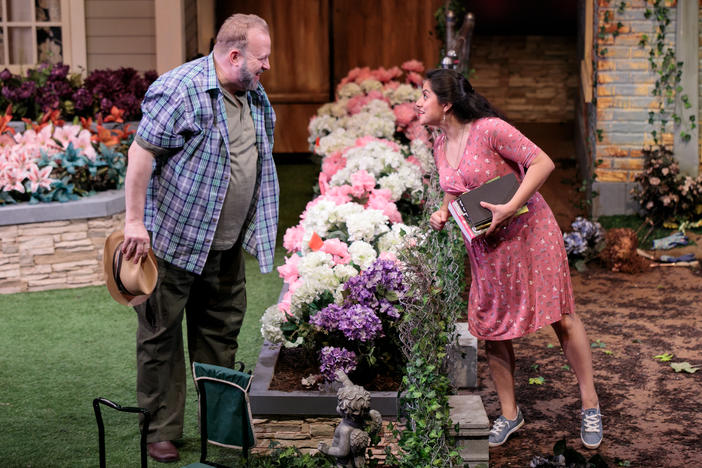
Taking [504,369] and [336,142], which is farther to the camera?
[336,142]

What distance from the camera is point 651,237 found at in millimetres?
7594

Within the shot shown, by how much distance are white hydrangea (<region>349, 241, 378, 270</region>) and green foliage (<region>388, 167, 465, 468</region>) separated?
35cm

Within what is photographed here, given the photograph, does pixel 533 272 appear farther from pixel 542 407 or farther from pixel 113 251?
pixel 113 251

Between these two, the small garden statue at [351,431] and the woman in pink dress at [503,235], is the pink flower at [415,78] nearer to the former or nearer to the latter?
the woman in pink dress at [503,235]

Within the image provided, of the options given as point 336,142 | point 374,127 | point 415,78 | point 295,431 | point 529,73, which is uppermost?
Answer: point 529,73

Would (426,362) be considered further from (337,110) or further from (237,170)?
(337,110)

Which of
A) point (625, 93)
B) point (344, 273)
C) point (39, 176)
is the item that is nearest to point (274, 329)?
point (344, 273)

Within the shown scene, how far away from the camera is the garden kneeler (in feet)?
9.82

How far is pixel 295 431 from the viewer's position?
3.70m

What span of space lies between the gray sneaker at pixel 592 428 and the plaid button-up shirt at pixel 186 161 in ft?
5.57

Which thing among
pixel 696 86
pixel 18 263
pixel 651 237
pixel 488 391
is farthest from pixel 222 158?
pixel 696 86

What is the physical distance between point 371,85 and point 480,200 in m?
5.35

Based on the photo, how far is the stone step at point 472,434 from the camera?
3373 millimetres

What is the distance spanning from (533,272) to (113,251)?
161 cm
